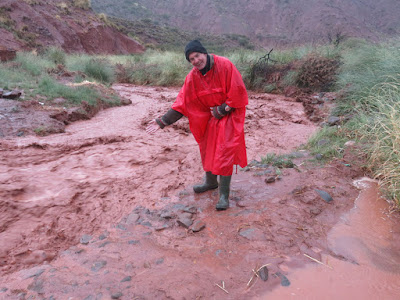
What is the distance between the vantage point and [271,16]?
36938mm

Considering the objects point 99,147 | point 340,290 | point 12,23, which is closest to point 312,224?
point 340,290

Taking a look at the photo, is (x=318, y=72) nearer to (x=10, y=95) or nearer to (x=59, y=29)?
(x=10, y=95)

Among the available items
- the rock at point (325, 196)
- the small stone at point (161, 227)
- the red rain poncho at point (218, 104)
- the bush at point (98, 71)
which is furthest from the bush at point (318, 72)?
the small stone at point (161, 227)

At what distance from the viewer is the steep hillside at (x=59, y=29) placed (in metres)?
15.9

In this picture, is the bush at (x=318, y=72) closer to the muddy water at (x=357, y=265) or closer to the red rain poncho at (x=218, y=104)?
the muddy water at (x=357, y=265)

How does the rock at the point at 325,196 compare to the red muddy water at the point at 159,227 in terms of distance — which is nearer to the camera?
the red muddy water at the point at 159,227

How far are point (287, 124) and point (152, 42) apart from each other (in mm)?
23821

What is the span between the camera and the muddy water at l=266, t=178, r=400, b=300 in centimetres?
162

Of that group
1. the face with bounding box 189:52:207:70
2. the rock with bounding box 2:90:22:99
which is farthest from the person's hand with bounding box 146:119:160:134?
the rock with bounding box 2:90:22:99

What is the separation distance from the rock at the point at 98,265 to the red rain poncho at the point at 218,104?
106 centimetres

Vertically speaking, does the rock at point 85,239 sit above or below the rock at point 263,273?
below

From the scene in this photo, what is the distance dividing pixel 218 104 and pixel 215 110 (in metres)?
0.07

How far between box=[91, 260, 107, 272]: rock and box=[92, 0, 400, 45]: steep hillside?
1304 inches

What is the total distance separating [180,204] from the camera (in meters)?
2.74
